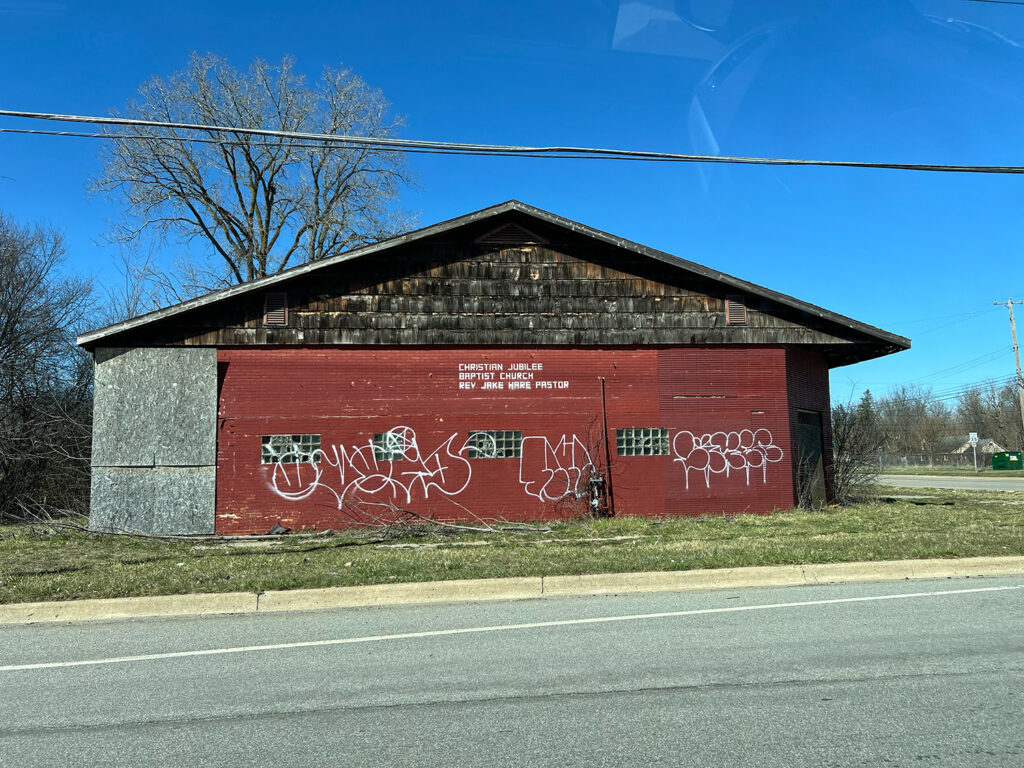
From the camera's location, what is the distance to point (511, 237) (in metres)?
15.8

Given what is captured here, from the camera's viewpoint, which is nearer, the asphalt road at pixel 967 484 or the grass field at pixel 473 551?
the grass field at pixel 473 551

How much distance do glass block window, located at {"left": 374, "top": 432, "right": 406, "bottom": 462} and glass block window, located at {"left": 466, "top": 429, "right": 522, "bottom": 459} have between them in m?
1.30

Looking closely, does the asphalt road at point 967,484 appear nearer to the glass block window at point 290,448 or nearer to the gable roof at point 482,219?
the gable roof at point 482,219

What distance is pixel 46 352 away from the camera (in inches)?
874

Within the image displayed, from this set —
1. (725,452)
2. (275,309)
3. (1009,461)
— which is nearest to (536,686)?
(275,309)

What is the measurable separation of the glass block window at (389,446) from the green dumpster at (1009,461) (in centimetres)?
5096

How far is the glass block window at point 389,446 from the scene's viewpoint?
50.0ft

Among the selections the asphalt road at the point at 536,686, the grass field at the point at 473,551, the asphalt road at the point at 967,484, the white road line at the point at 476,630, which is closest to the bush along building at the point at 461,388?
the grass field at the point at 473,551

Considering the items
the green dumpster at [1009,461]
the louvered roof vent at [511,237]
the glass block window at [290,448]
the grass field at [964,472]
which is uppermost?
the louvered roof vent at [511,237]

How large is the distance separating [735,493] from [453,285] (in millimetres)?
7165

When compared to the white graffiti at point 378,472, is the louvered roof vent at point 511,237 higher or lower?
higher

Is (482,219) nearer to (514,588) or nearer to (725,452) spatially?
(725,452)

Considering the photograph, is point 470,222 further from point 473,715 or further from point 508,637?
point 473,715

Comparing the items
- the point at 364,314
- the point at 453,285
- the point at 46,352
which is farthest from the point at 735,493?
the point at 46,352
